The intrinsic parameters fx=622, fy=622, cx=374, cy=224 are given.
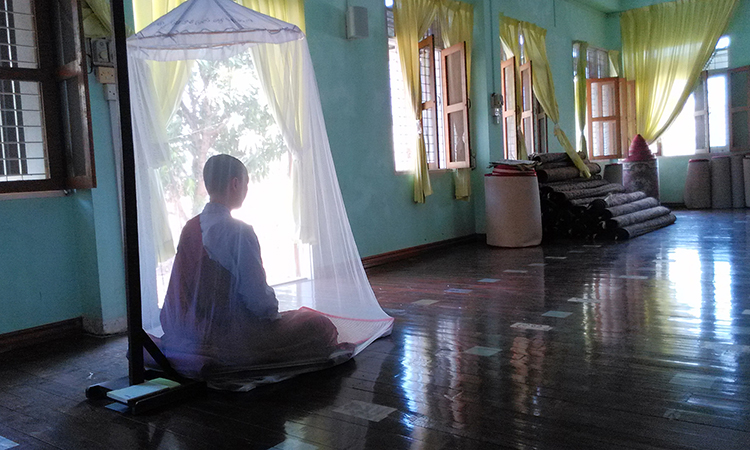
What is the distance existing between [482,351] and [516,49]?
5.83 m

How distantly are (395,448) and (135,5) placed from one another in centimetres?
335

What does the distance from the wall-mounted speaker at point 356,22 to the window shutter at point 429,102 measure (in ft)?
3.50

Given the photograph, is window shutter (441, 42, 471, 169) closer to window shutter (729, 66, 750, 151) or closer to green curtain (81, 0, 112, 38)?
green curtain (81, 0, 112, 38)

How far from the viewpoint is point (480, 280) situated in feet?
15.9

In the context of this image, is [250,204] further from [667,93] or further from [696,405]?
[667,93]

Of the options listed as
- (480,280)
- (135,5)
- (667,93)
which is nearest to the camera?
(135,5)

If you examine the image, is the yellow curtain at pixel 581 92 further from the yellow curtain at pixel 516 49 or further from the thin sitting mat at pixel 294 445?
the thin sitting mat at pixel 294 445

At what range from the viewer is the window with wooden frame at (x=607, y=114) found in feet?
32.9

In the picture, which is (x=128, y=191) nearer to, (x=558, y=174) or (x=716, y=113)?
(x=558, y=174)

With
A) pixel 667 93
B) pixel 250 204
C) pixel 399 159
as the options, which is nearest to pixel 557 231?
pixel 399 159

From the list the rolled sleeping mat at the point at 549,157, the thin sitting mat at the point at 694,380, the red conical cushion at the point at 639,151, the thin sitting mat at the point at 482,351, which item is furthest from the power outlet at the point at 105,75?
the red conical cushion at the point at 639,151

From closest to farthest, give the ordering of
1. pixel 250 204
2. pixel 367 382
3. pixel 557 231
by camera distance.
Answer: pixel 367 382 < pixel 250 204 < pixel 557 231

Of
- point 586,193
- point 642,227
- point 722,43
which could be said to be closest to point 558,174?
point 586,193

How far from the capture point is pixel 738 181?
958cm
